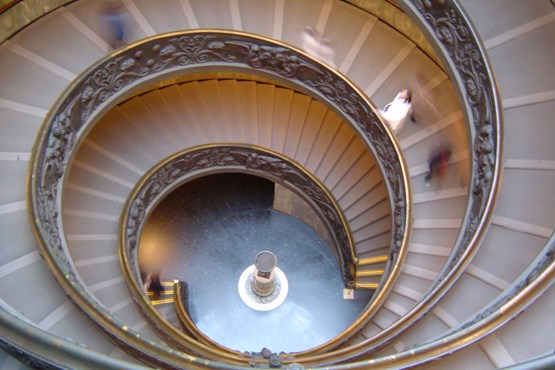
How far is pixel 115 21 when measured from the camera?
24.0 feet

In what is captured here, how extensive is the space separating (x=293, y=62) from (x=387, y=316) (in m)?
4.69

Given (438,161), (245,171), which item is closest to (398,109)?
(438,161)

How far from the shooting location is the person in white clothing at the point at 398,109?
7820mm

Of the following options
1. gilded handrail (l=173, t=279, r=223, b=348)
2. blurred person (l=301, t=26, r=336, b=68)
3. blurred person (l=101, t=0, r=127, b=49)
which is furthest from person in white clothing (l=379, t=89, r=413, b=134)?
gilded handrail (l=173, t=279, r=223, b=348)

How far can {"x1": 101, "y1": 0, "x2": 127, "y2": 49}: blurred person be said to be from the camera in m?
7.15

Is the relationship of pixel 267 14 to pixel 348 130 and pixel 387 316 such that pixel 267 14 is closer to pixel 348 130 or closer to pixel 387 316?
pixel 348 130

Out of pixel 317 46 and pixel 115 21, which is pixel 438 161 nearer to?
pixel 317 46

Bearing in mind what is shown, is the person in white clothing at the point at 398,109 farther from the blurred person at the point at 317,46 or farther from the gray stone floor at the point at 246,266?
the gray stone floor at the point at 246,266

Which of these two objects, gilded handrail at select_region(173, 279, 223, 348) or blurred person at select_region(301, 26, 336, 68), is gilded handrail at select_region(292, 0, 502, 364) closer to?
blurred person at select_region(301, 26, 336, 68)

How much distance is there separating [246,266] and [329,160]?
10.9 ft

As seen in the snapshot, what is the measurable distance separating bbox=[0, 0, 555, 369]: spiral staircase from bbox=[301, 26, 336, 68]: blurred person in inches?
5.8

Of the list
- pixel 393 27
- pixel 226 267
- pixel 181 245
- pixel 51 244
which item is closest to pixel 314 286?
pixel 226 267

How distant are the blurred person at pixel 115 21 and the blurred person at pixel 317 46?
9.99 feet

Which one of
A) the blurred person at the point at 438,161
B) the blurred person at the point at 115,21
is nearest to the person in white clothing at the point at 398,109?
the blurred person at the point at 438,161
